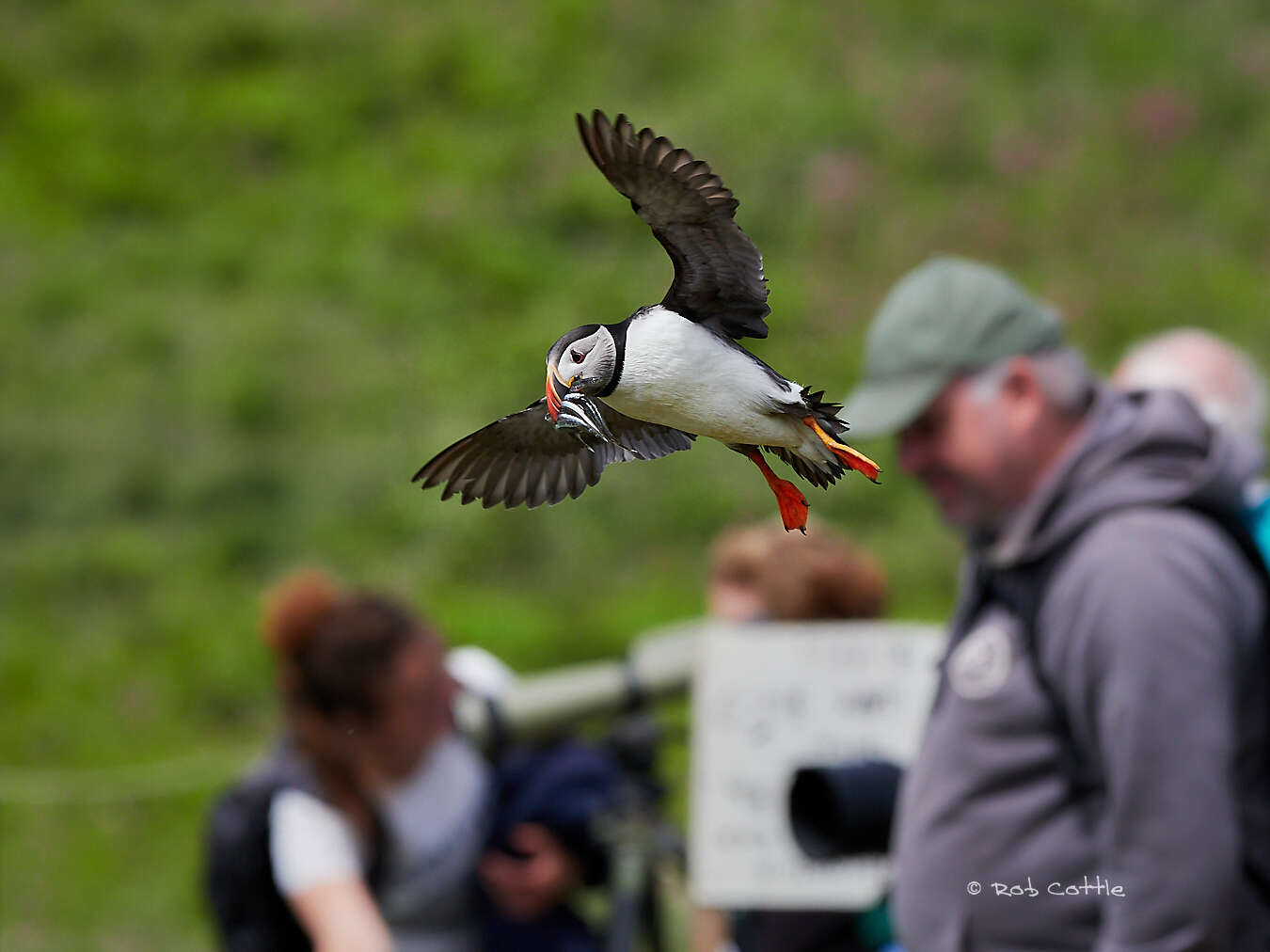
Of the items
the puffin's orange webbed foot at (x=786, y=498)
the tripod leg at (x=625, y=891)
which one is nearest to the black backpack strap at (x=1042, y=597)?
the tripod leg at (x=625, y=891)

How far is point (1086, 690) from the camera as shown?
6.32ft

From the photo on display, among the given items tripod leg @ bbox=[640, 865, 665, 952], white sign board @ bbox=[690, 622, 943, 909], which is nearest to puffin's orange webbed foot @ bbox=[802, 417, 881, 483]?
white sign board @ bbox=[690, 622, 943, 909]

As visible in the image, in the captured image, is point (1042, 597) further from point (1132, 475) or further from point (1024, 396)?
point (1024, 396)

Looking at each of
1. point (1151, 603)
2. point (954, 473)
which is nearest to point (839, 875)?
point (954, 473)

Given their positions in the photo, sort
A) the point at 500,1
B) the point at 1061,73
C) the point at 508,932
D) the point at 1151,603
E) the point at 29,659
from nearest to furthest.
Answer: the point at 500,1, the point at 1061,73, the point at 1151,603, the point at 508,932, the point at 29,659

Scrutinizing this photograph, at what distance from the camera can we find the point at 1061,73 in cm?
132

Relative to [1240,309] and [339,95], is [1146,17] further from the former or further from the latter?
[1240,309]

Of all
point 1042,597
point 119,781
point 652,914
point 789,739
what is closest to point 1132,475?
point 1042,597

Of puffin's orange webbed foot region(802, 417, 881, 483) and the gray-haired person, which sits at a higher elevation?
the gray-haired person

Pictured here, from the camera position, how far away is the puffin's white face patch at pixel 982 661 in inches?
81.0

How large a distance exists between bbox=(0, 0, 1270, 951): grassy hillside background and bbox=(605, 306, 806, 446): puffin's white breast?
0.02 meters

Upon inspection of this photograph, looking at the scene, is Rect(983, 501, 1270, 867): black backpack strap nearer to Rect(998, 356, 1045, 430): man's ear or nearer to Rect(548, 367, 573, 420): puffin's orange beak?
Rect(998, 356, 1045, 430): man's ear

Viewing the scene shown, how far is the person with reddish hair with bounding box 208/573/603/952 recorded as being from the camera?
305 centimetres

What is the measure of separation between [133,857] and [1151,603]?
18.4ft
